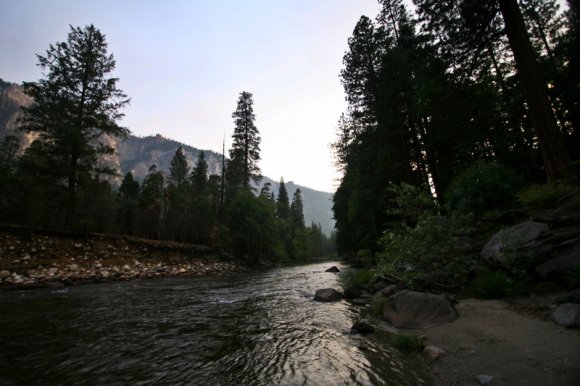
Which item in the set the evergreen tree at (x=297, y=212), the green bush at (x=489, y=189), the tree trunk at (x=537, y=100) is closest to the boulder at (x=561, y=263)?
the tree trunk at (x=537, y=100)

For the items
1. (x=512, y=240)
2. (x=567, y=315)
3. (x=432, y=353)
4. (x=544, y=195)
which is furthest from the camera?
(x=544, y=195)

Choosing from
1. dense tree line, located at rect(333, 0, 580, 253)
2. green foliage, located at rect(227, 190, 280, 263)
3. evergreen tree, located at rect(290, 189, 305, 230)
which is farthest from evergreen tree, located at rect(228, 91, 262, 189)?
evergreen tree, located at rect(290, 189, 305, 230)

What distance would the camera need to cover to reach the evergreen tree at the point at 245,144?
42.7 meters

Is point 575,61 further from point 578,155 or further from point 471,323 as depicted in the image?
point 471,323

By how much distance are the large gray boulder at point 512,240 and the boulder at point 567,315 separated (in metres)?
2.11

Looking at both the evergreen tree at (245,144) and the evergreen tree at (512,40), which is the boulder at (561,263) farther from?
the evergreen tree at (245,144)

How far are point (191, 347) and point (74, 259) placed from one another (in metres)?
16.2

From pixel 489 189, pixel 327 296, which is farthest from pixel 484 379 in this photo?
pixel 489 189

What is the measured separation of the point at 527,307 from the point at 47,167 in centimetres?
2618

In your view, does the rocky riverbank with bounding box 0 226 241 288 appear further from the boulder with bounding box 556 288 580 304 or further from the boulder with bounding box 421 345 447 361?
the boulder with bounding box 556 288 580 304

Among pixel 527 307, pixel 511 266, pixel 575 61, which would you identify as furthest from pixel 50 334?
pixel 575 61

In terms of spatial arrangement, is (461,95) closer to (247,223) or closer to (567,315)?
(567,315)

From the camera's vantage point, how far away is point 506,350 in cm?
419

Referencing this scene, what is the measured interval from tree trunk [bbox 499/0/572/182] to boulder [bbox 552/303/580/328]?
6.35 metres
